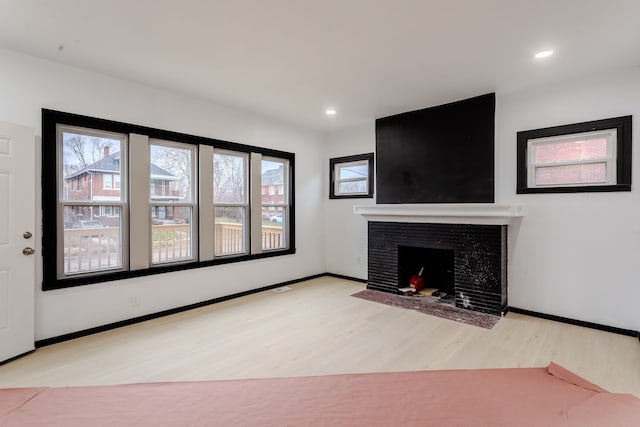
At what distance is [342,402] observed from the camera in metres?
2.02

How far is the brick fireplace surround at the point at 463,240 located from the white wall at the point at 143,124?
1.62 metres

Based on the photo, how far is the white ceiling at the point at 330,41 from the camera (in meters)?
2.22

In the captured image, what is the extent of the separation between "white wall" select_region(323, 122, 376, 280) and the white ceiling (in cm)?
157

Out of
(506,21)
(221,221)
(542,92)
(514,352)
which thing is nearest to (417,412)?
(514,352)

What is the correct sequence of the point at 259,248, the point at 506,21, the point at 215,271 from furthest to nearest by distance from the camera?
1. the point at 259,248
2. the point at 215,271
3. the point at 506,21

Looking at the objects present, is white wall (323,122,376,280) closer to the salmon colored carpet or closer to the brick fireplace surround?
the brick fireplace surround

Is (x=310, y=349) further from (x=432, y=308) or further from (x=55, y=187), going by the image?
(x=55, y=187)

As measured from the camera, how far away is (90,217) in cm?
329

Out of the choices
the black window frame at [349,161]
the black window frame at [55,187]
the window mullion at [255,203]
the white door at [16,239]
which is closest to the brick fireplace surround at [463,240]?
the black window frame at [349,161]

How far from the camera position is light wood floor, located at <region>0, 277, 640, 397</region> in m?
2.46

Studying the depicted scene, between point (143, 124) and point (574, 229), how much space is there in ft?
16.2

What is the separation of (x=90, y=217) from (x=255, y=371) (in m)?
2.37

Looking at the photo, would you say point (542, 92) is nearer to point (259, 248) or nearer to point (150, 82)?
point (259, 248)

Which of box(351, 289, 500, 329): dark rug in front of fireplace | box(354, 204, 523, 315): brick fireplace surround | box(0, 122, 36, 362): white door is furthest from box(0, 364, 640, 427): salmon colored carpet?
box(354, 204, 523, 315): brick fireplace surround
